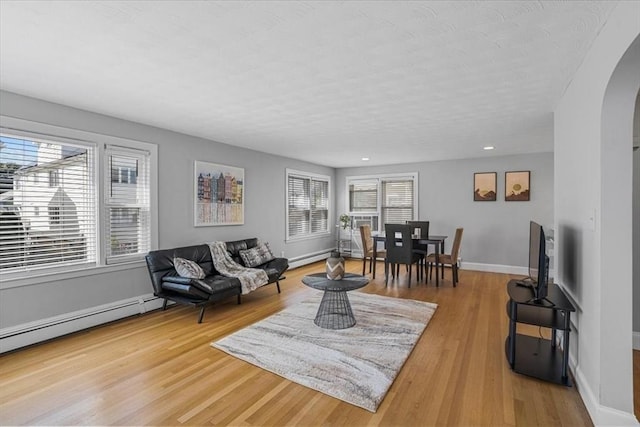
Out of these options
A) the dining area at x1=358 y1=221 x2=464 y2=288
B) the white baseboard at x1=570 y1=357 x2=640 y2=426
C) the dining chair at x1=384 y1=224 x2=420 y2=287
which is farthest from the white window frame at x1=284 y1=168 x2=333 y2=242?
the white baseboard at x1=570 y1=357 x2=640 y2=426

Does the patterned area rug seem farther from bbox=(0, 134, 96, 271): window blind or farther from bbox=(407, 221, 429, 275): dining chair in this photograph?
bbox=(0, 134, 96, 271): window blind

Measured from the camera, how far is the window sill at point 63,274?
2982 mm

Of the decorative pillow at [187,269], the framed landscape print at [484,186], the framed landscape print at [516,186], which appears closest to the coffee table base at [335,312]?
the decorative pillow at [187,269]

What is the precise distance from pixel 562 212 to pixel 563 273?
0.56m

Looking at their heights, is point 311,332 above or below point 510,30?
below

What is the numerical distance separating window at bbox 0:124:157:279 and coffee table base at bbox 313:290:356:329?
2387 mm

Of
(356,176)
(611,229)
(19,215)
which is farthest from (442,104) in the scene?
(356,176)

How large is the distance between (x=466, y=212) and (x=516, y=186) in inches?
41.2

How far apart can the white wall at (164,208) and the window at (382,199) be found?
1.94 meters

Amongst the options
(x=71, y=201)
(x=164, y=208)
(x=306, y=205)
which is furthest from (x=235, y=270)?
(x=306, y=205)

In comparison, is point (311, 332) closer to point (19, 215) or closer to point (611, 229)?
point (611, 229)

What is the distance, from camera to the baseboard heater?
6.84 meters

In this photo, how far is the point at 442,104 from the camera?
3250mm

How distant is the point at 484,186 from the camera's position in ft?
21.5
